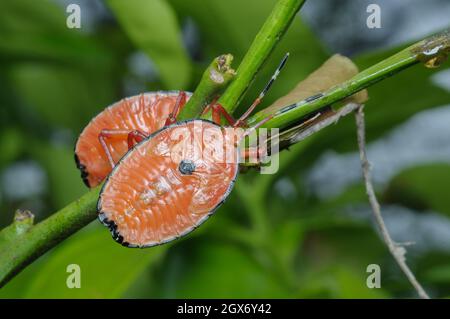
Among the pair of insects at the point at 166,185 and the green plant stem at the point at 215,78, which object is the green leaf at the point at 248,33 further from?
the green plant stem at the point at 215,78

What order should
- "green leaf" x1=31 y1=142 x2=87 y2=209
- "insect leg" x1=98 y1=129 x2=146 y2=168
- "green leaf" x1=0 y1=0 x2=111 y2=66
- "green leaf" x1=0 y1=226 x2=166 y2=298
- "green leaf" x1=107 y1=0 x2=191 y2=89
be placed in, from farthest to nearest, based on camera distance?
"green leaf" x1=31 y1=142 x2=87 y2=209 → "green leaf" x1=0 y1=0 x2=111 y2=66 → "green leaf" x1=107 y1=0 x2=191 y2=89 → "green leaf" x1=0 y1=226 x2=166 y2=298 → "insect leg" x1=98 y1=129 x2=146 y2=168

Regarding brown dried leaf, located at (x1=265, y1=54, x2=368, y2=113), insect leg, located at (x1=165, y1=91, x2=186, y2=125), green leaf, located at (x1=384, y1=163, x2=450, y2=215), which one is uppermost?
green leaf, located at (x1=384, y1=163, x2=450, y2=215)

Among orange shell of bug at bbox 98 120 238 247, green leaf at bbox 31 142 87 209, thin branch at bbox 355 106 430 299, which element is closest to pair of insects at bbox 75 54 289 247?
orange shell of bug at bbox 98 120 238 247

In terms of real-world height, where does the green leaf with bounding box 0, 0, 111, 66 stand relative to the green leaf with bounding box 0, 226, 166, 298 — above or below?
above

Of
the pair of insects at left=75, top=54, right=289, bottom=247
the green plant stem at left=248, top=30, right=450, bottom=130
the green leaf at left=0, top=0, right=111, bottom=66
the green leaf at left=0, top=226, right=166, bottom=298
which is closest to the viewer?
the green plant stem at left=248, top=30, right=450, bottom=130

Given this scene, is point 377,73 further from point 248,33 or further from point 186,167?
point 248,33

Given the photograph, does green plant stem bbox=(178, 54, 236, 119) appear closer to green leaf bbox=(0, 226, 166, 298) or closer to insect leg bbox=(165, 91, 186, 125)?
insect leg bbox=(165, 91, 186, 125)
